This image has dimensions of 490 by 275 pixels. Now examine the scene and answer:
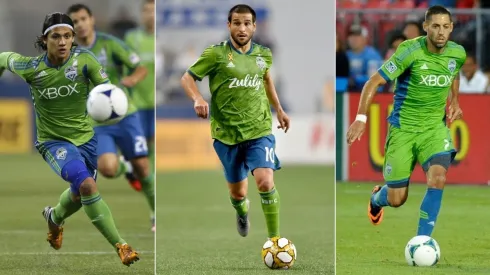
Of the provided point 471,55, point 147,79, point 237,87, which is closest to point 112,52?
point 147,79

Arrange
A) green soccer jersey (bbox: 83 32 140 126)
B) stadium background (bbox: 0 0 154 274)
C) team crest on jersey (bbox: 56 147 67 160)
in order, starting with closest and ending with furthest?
team crest on jersey (bbox: 56 147 67 160) < stadium background (bbox: 0 0 154 274) < green soccer jersey (bbox: 83 32 140 126)

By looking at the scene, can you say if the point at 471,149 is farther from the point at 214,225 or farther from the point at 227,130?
the point at 227,130

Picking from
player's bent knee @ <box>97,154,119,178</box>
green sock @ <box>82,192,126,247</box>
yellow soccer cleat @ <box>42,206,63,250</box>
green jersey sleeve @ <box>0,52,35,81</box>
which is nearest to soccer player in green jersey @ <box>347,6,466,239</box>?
green sock @ <box>82,192,126,247</box>

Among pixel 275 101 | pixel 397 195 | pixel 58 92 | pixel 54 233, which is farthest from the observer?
pixel 397 195

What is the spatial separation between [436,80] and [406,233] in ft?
8.29

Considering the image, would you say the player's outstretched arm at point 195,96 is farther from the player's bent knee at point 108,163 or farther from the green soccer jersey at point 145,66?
the green soccer jersey at point 145,66

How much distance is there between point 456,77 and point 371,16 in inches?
331

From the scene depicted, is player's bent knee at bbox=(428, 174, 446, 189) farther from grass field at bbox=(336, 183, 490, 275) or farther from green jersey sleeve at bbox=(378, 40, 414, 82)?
green jersey sleeve at bbox=(378, 40, 414, 82)

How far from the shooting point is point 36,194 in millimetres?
17203

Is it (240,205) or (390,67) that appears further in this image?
(240,205)

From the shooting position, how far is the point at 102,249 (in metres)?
10.6

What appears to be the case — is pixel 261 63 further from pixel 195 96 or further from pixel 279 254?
pixel 279 254

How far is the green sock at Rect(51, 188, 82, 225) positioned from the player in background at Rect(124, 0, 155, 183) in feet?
14.7

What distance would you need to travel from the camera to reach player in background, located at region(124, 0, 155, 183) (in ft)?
48.9
